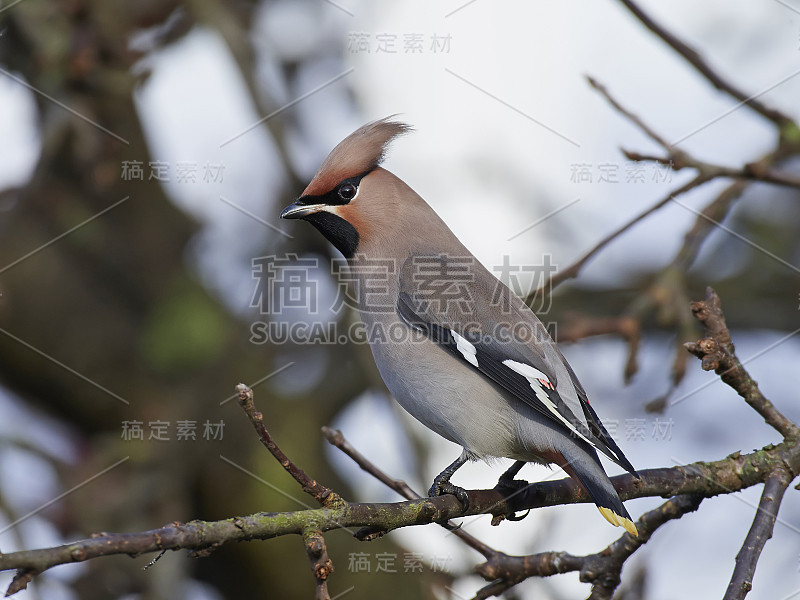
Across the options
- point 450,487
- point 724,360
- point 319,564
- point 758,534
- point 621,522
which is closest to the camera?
point 319,564

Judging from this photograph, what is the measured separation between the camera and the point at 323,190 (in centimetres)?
384

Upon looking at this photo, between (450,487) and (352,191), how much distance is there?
57.4 inches

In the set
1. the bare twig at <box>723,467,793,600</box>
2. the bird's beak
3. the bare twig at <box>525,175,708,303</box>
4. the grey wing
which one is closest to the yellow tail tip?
the grey wing

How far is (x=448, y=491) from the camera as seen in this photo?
9.87ft

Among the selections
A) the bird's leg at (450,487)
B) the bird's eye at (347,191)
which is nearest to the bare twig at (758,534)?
the bird's leg at (450,487)

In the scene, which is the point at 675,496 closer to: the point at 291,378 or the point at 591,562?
the point at 591,562

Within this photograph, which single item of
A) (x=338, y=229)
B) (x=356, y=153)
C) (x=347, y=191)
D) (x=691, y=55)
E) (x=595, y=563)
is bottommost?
(x=595, y=563)

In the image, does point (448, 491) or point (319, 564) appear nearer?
point (319, 564)

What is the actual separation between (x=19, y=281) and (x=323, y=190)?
2415 millimetres

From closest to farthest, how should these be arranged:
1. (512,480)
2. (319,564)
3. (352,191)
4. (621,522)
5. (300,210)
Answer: (319,564)
(621,522)
(512,480)
(300,210)
(352,191)

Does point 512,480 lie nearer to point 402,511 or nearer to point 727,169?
point 402,511

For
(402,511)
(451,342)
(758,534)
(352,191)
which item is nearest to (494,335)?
(451,342)

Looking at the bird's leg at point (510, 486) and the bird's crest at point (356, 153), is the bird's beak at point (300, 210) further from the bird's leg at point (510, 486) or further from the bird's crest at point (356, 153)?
the bird's leg at point (510, 486)

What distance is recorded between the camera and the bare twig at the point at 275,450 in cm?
204
